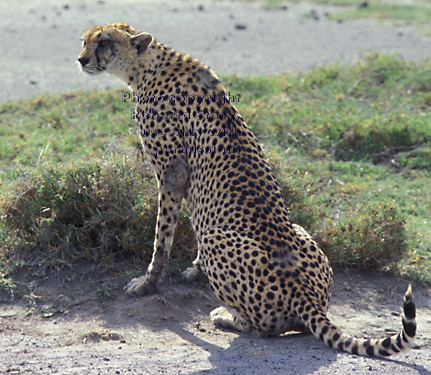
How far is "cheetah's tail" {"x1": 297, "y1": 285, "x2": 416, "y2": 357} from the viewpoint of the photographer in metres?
2.97

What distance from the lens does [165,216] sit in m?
3.99

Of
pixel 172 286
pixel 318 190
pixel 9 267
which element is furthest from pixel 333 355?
pixel 318 190

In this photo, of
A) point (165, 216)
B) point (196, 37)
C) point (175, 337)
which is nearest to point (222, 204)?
point (165, 216)

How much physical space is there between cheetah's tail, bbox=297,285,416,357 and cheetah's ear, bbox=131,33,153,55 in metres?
1.80

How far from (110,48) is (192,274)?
4.76 ft

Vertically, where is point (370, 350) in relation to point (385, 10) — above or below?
below

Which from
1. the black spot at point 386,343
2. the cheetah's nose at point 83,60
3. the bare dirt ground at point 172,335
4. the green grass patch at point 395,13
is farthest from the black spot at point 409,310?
the green grass patch at point 395,13

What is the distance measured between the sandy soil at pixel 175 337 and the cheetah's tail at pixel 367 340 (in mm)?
50

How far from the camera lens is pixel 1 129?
6.36 m

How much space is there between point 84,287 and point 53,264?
0.26 meters

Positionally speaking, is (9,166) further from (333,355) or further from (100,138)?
(333,355)

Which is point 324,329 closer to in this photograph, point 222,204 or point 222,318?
point 222,318

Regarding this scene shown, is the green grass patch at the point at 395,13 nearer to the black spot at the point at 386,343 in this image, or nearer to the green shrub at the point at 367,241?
the green shrub at the point at 367,241

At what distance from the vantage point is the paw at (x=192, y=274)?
4273mm
